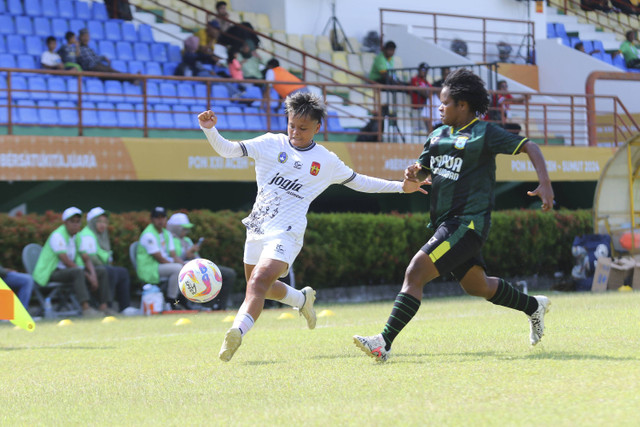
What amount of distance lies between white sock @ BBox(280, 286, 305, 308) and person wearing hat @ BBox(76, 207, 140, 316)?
752 cm

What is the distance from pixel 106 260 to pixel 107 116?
423 cm

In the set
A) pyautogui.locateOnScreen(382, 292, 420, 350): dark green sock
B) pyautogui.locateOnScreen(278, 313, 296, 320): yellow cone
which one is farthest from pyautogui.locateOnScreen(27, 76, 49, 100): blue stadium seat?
pyautogui.locateOnScreen(382, 292, 420, 350): dark green sock

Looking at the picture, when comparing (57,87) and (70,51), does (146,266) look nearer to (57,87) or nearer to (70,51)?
(57,87)

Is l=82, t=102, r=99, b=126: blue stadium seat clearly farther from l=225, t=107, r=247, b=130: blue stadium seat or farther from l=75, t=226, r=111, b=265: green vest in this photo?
l=75, t=226, r=111, b=265: green vest

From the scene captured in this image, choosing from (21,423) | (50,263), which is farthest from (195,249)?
(21,423)

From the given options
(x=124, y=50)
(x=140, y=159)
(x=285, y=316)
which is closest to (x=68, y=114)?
(x=140, y=159)

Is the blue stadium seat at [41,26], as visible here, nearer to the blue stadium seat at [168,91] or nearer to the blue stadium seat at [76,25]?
the blue stadium seat at [76,25]

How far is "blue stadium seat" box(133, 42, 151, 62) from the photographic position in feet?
73.6

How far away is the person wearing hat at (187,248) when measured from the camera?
671 inches

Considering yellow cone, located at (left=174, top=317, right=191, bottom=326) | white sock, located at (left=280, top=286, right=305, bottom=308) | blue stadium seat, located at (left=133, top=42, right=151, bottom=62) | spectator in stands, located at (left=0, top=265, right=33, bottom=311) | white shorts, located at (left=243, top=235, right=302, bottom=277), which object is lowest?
yellow cone, located at (left=174, top=317, right=191, bottom=326)

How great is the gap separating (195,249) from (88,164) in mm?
2508

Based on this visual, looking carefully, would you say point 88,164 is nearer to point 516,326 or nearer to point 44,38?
point 44,38

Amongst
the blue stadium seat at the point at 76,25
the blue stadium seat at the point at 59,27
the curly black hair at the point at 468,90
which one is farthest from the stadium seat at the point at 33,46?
the curly black hair at the point at 468,90

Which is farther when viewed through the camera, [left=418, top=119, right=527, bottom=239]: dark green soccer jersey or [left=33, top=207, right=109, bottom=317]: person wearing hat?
[left=33, top=207, right=109, bottom=317]: person wearing hat
